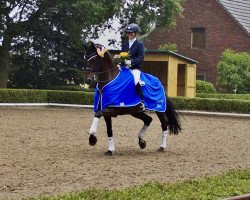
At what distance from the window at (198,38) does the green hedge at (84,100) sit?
45.5 feet

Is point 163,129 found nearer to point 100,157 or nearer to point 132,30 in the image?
point 100,157

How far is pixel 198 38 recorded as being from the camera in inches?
1810

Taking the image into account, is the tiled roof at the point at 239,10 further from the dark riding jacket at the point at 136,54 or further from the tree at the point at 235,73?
the dark riding jacket at the point at 136,54

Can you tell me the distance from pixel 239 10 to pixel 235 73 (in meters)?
7.46

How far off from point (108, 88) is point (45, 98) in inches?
777

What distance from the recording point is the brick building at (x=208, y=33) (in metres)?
44.5

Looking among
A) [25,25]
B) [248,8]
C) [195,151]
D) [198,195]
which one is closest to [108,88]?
[195,151]

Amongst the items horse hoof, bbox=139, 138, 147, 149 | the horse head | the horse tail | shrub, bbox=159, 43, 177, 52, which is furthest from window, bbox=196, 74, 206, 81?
the horse head

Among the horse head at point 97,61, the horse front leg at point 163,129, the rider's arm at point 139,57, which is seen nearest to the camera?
the horse head at point 97,61

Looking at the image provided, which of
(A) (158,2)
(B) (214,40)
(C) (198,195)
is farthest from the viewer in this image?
(B) (214,40)

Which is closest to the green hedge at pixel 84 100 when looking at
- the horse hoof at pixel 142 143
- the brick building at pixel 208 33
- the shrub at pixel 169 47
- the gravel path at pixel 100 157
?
the gravel path at pixel 100 157

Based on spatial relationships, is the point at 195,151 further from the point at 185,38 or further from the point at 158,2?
the point at 185,38

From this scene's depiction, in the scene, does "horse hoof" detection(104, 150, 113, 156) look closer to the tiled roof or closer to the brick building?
the brick building

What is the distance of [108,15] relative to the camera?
38.4 metres
